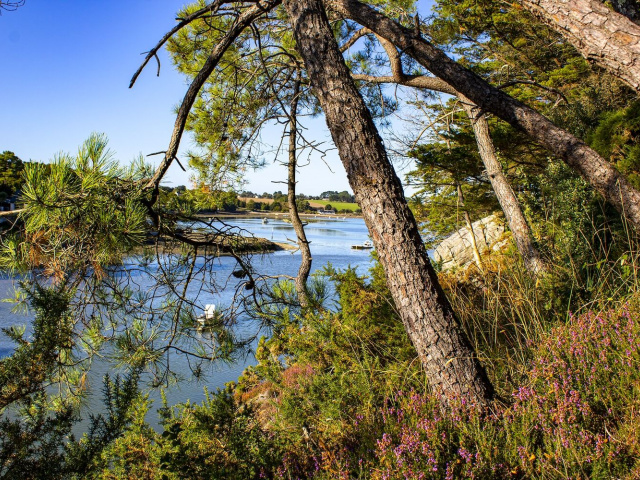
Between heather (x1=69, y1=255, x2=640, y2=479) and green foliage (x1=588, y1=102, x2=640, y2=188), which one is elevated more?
green foliage (x1=588, y1=102, x2=640, y2=188)

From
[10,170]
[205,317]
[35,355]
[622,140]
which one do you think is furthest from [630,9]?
[35,355]

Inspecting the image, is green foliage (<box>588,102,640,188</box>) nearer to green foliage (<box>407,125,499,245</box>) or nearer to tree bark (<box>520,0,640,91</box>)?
green foliage (<box>407,125,499,245</box>)

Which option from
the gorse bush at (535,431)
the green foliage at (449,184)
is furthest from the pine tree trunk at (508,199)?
the gorse bush at (535,431)

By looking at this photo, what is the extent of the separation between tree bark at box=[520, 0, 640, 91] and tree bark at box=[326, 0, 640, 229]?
423mm

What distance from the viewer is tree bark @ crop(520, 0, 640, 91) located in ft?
7.47

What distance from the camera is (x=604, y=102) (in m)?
7.23

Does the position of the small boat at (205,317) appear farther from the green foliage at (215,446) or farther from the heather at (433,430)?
the green foliage at (215,446)

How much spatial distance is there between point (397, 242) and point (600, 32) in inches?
64.5

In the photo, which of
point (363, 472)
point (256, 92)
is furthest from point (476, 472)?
point (256, 92)

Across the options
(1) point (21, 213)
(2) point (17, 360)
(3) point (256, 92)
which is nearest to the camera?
(2) point (17, 360)

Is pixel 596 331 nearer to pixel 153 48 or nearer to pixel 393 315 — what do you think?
pixel 393 315

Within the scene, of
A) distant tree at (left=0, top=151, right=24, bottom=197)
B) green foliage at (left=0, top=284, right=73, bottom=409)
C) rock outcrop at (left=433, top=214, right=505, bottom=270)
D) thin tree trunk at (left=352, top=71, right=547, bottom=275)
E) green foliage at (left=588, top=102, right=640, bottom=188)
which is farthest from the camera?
rock outcrop at (left=433, top=214, right=505, bottom=270)

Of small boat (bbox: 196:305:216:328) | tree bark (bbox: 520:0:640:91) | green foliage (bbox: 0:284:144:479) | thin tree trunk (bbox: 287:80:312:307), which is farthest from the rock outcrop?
green foliage (bbox: 0:284:144:479)

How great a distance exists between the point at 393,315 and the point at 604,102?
6.48 metres
